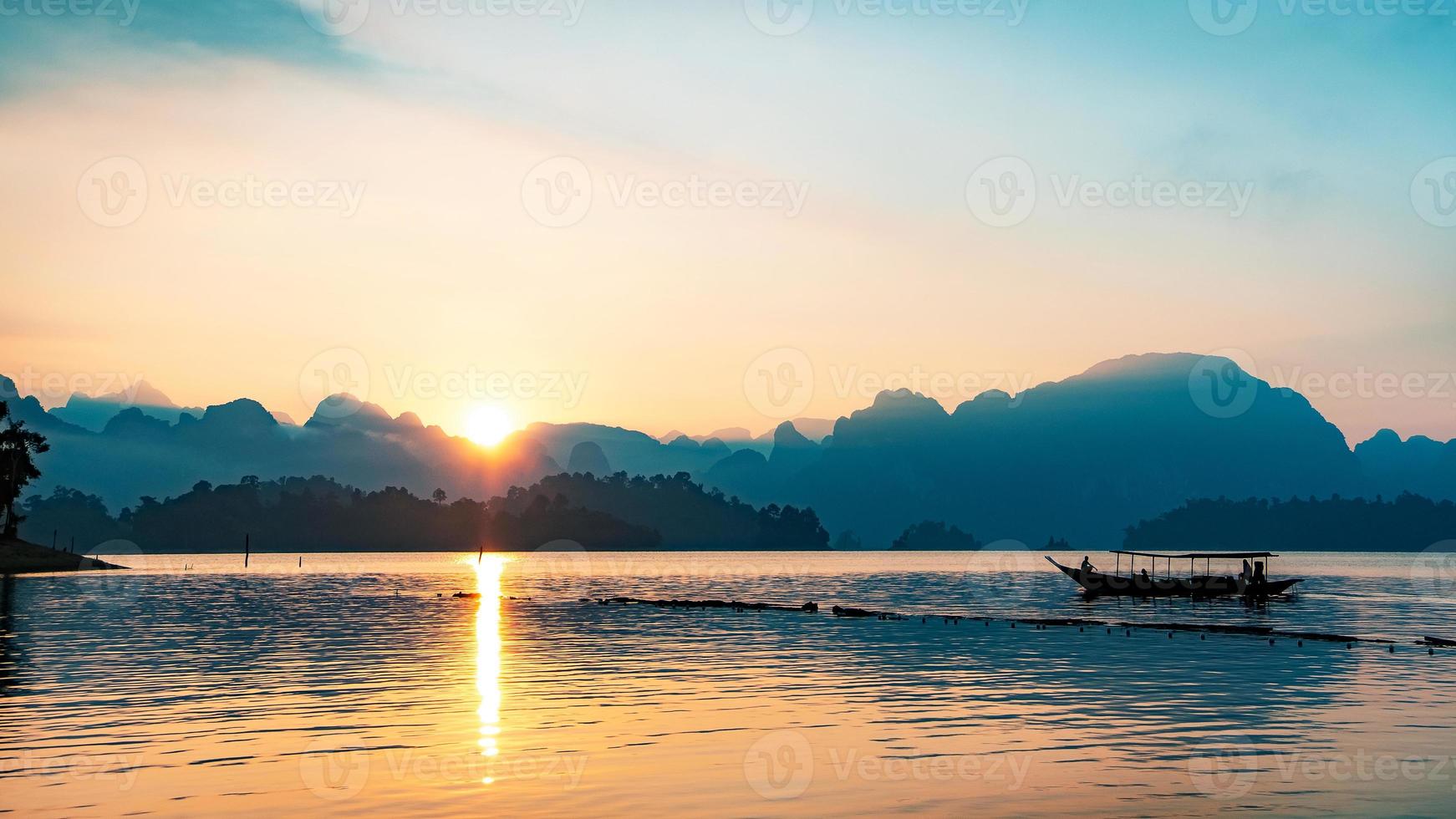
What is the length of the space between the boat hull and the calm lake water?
38.1 m

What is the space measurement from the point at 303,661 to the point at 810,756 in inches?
1364

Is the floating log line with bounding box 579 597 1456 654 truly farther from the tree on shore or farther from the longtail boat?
the tree on shore

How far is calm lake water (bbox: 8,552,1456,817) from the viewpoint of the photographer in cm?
2762

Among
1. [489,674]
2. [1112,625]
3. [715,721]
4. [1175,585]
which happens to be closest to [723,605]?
[1112,625]

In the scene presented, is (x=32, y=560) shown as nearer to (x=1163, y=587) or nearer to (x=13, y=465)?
(x=13, y=465)

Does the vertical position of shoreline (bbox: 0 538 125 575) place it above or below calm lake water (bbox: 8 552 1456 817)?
above

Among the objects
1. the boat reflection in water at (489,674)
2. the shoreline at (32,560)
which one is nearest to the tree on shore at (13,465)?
the shoreline at (32,560)

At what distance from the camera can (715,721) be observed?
38906mm

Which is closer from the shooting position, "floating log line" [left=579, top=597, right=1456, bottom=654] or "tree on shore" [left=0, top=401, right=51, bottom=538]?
"floating log line" [left=579, top=597, right=1456, bottom=654]

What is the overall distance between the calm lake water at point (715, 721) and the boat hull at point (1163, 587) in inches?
1501

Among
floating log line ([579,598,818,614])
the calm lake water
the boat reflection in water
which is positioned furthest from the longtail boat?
the boat reflection in water

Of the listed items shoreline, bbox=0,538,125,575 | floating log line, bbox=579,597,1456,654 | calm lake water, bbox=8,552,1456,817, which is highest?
shoreline, bbox=0,538,125,575

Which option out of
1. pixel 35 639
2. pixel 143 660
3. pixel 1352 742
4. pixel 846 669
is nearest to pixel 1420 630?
pixel 846 669

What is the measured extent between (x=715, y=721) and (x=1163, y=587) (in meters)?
96.5
